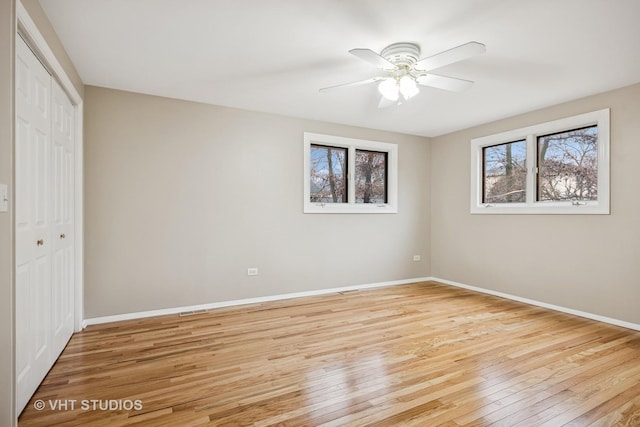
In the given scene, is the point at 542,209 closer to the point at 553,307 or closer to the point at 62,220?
the point at 553,307

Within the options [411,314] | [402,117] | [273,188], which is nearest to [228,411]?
[411,314]

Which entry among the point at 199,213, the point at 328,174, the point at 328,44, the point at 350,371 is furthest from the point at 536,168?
the point at 199,213

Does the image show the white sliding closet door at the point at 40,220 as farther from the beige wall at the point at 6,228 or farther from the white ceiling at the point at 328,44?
the white ceiling at the point at 328,44

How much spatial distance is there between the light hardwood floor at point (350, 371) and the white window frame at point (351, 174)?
5.13 feet

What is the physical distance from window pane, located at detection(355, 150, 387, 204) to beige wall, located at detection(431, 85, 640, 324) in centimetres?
95

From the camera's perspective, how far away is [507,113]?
416 centimetres

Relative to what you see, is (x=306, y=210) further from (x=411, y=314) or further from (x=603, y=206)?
(x=603, y=206)

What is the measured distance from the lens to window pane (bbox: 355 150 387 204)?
498 centimetres

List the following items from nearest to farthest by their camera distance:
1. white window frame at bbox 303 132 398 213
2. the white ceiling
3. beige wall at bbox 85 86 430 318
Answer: the white ceiling, beige wall at bbox 85 86 430 318, white window frame at bbox 303 132 398 213

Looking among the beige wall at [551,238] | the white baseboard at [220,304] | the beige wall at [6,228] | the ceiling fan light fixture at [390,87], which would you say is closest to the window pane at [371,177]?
the beige wall at [551,238]

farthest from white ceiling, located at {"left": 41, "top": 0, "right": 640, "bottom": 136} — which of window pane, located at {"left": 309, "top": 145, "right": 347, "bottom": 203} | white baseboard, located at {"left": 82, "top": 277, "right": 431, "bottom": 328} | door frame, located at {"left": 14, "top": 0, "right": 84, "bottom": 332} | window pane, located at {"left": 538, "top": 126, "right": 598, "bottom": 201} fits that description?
white baseboard, located at {"left": 82, "top": 277, "right": 431, "bottom": 328}

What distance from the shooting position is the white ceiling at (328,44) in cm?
206

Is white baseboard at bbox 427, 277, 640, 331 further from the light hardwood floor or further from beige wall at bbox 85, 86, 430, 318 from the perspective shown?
beige wall at bbox 85, 86, 430, 318

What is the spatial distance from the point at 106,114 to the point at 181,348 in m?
2.47
